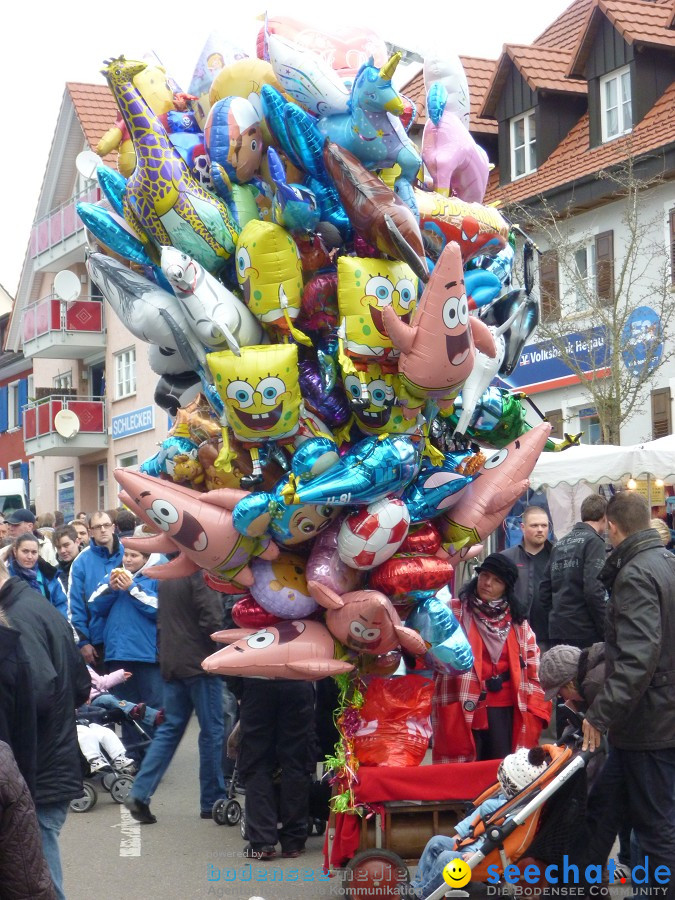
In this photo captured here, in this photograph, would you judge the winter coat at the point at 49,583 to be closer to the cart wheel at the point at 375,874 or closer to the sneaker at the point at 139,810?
the sneaker at the point at 139,810

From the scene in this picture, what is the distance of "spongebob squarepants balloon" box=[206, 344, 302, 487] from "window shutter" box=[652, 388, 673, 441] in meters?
14.9

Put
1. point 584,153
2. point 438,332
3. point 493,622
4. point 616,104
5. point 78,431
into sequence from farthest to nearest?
point 78,431, point 584,153, point 616,104, point 493,622, point 438,332

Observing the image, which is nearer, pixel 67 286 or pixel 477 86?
pixel 477 86

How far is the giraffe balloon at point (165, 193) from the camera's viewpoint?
6.59 m

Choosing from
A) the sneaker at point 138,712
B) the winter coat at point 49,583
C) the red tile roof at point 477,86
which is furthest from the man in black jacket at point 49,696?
the red tile roof at point 477,86

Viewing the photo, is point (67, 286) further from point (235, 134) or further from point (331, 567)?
point (331, 567)

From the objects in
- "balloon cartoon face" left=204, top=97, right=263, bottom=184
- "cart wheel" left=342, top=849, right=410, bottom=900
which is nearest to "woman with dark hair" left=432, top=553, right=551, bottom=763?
"cart wheel" left=342, top=849, right=410, bottom=900

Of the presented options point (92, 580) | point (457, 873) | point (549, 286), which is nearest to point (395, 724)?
point (457, 873)

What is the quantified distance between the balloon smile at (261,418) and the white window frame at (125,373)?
1047 inches

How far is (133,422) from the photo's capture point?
32.5 meters

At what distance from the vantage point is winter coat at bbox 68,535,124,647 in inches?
423

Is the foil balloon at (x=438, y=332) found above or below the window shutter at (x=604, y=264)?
below

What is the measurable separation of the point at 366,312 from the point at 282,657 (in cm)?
177

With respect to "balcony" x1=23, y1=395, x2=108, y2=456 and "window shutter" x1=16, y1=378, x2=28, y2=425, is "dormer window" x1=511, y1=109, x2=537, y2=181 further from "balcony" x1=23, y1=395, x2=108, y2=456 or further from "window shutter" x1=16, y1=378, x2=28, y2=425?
"window shutter" x1=16, y1=378, x2=28, y2=425
